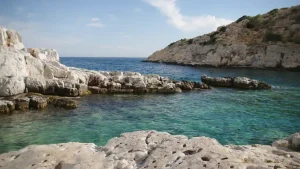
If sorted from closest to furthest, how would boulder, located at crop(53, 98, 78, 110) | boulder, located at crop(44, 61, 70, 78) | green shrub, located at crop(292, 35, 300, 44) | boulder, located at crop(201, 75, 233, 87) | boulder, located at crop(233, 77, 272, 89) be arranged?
boulder, located at crop(53, 98, 78, 110), boulder, located at crop(44, 61, 70, 78), boulder, located at crop(233, 77, 272, 89), boulder, located at crop(201, 75, 233, 87), green shrub, located at crop(292, 35, 300, 44)

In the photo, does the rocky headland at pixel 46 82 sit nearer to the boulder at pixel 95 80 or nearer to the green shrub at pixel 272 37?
the boulder at pixel 95 80

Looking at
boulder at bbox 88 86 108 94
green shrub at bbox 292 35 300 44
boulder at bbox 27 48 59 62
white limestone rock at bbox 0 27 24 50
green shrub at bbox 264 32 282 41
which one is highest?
green shrub at bbox 264 32 282 41

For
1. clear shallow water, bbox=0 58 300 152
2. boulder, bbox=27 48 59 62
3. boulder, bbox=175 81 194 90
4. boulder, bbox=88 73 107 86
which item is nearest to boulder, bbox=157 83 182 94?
boulder, bbox=175 81 194 90

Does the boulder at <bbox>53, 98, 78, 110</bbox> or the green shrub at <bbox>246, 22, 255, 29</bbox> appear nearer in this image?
the boulder at <bbox>53, 98, 78, 110</bbox>

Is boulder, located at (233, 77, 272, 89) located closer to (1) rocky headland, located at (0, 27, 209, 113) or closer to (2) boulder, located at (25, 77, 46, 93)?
(1) rocky headland, located at (0, 27, 209, 113)

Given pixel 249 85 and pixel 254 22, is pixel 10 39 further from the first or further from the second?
pixel 254 22

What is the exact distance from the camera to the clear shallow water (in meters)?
15.0

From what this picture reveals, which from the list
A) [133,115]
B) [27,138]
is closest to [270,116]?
[133,115]

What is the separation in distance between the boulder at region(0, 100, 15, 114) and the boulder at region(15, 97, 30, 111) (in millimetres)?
425

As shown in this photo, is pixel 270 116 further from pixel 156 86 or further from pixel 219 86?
pixel 219 86

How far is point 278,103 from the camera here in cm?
2625

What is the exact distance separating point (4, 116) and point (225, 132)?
17.7 metres

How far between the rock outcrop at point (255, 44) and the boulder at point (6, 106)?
69497mm

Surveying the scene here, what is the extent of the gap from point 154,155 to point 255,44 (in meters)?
78.6
